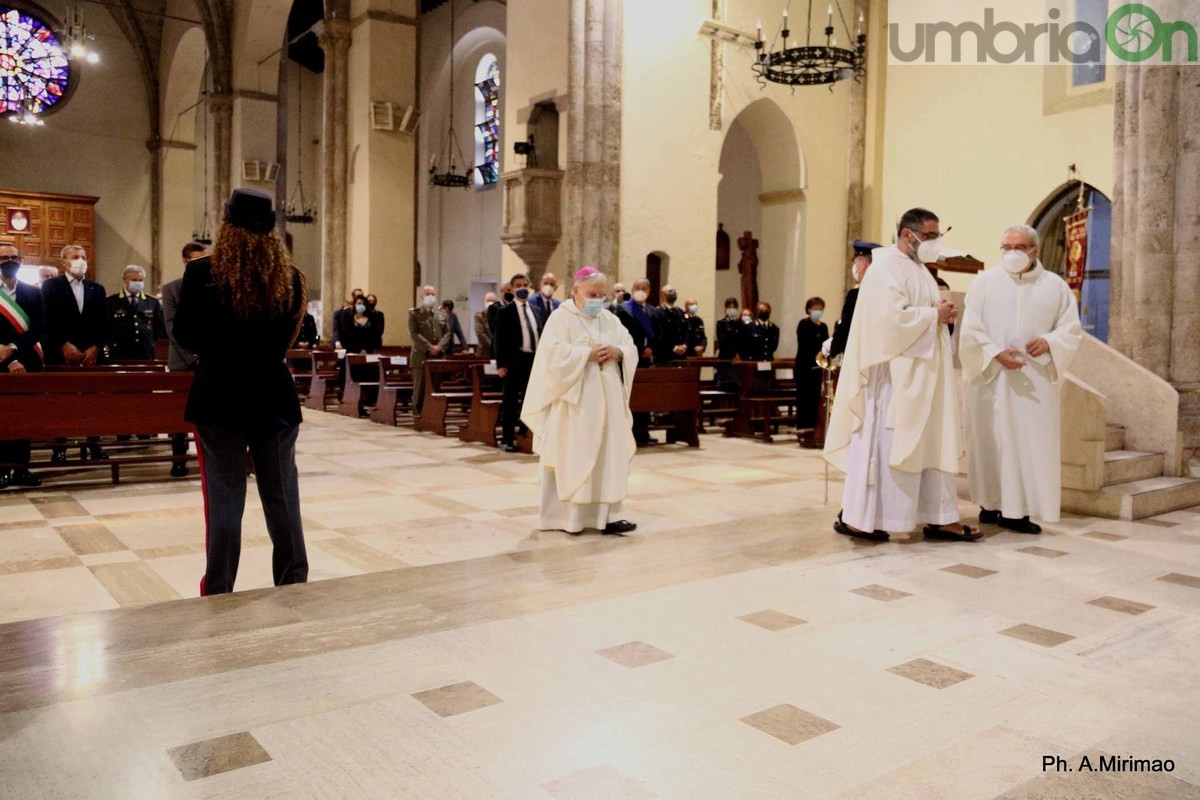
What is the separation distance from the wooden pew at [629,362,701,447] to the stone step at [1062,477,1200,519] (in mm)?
4038

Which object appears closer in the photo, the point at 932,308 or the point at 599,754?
the point at 599,754

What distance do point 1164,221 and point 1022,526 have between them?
3.70 m

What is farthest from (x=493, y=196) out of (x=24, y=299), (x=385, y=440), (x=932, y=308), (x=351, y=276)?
(x=932, y=308)

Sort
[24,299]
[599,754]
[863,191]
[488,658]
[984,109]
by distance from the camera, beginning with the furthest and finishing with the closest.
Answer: [863,191] → [984,109] → [24,299] → [488,658] → [599,754]

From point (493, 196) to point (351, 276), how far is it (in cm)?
623

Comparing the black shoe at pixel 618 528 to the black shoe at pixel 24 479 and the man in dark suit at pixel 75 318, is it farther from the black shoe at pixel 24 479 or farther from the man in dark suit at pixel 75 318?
the man in dark suit at pixel 75 318

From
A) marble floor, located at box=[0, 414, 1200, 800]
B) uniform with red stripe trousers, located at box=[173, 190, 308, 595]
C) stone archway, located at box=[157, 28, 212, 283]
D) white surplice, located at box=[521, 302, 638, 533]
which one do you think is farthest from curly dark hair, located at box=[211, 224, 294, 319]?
stone archway, located at box=[157, 28, 212, 283]

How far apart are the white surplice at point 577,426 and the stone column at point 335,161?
13030 millimetres

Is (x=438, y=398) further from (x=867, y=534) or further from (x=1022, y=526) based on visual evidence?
(x=1022, y=526)

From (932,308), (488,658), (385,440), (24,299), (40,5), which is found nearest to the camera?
(488,658)

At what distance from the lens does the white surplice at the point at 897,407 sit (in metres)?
5.14

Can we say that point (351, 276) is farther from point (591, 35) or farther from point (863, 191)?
point (863, 191)

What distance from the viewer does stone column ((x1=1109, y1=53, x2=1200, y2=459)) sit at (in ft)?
25.6

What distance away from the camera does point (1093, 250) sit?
40.8ft
